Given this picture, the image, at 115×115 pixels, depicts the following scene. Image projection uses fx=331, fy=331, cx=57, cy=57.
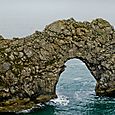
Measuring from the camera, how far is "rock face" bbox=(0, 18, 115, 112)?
92.8 meters

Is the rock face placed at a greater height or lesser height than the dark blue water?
greater

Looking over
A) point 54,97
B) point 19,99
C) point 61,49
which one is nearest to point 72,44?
point 61,49

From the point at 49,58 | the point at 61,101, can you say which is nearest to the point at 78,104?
the point at 61,101

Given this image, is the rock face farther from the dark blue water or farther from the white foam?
the dark blue water

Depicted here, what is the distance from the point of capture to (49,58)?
3989 inches

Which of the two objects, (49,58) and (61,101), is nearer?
(61,101)

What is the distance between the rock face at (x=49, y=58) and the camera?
92.8m

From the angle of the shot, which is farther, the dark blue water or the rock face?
the rock face

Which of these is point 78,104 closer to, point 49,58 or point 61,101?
point 61,101

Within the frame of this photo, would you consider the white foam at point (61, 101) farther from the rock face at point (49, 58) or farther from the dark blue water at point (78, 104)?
the rock face at point (49, 58)

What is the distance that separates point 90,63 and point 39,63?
59.9 ft

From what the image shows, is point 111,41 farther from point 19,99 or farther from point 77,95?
point 19,99

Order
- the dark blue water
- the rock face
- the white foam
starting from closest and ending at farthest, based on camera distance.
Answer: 1. the dark blue water
2. the rock face
3. the white foam

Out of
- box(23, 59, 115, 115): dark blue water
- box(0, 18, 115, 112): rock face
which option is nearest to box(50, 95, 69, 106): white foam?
box(23, 59, 115, 115): dark blue water
